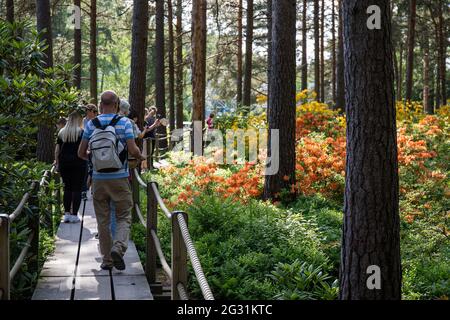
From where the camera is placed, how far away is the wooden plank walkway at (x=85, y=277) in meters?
6.79

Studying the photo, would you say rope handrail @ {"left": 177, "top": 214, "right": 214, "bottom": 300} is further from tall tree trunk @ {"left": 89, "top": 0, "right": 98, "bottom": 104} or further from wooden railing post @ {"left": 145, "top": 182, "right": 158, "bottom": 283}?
tall tree trunk @ {"left": 89, "top": 0, "right": 98, "bottom": 104}

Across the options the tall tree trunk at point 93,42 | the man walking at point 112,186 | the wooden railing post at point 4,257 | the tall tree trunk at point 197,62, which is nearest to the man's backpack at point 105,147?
the man walking at point 112,186

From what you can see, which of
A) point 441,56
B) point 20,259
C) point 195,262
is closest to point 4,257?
point 20,259

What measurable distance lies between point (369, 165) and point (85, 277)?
359 cm

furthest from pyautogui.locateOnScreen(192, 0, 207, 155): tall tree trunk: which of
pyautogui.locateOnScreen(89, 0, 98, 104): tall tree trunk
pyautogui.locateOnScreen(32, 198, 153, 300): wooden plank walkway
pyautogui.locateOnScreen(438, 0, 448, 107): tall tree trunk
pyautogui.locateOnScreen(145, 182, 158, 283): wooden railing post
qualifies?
pyautogui.locateOnScreen(145, 182, 158, 283): wooden railing post

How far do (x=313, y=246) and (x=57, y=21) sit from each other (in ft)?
113

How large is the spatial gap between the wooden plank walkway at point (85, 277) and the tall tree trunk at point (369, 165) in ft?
7.28

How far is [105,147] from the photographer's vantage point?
23.9 ft

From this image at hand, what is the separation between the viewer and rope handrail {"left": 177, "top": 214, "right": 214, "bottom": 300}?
4.61 metres

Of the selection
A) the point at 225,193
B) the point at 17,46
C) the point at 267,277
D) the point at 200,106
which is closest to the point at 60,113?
the point at 17,46

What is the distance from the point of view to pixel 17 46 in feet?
28.3

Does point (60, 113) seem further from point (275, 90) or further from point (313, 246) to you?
point (275, 90)

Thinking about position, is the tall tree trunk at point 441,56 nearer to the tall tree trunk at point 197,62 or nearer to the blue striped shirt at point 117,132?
the tall tree trunk at point 197,62

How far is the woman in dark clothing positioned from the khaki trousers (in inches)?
130
